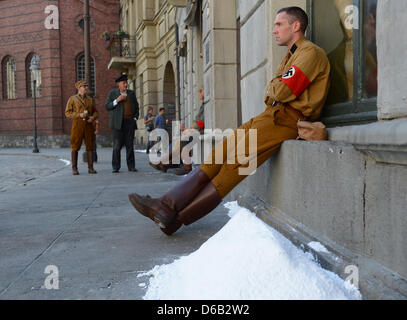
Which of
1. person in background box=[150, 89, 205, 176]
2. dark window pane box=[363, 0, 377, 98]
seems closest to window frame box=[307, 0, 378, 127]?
dark window pane box=[363, 0, 377, 98]

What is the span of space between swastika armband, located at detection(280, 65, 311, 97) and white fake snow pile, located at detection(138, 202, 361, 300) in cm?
107

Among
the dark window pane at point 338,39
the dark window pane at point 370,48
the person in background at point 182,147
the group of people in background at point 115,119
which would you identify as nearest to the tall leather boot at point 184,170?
the person in background at point 182,147

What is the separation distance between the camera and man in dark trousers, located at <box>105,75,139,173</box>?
8.54 metres

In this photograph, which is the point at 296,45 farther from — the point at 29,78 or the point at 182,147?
the point at 29,78

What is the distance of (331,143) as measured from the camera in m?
2.41

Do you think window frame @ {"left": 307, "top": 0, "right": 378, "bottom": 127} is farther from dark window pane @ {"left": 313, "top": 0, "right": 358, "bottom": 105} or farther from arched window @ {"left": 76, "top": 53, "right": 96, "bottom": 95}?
arched window @ {"left": 76, "top": 53, "right": 96, "bottom": 95}

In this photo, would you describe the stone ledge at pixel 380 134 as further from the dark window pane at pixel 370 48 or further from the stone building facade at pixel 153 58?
the stone building facade at pixel 153 58

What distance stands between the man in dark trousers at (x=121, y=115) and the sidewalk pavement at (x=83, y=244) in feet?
9.84

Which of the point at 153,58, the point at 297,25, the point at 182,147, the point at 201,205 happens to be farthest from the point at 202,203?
the point at 153,58

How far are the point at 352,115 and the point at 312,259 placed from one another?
3.51ft

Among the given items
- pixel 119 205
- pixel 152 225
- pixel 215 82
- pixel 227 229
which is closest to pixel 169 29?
pixel 215 82

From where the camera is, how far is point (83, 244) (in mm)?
3201

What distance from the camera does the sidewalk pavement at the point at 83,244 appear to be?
7.53ft

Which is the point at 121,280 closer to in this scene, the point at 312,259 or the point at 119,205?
the point at 312,259
